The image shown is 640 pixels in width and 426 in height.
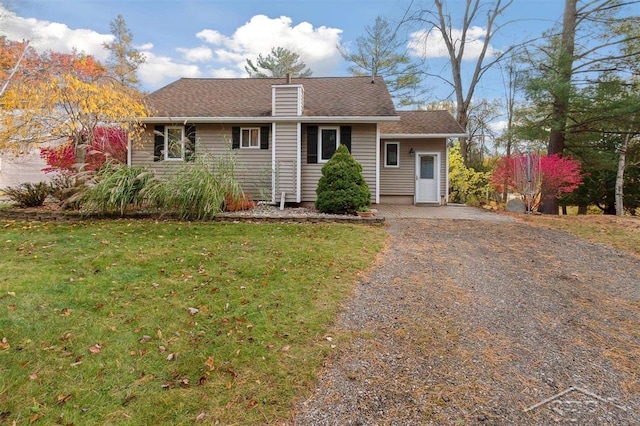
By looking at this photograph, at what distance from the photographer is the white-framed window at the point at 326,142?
11336 millimetres

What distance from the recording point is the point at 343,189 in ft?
30.0

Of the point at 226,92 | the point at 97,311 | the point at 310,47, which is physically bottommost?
the point at 97,311

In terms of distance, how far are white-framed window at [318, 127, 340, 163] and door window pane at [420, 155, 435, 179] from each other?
13.5 ft

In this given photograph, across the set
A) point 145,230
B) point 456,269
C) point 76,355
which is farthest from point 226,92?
point 76,355

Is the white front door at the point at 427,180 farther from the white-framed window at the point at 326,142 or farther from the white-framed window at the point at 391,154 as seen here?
the white-framed window at the point at 326,142

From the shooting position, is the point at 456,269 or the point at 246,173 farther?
the point at 246,173

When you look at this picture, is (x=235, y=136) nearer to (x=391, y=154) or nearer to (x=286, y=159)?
(x=286, y=159)

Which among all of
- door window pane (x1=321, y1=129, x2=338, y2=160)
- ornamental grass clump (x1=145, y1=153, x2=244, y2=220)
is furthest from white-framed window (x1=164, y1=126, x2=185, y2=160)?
door window pane (x1=321, y1=129, x2=338, y2=160)

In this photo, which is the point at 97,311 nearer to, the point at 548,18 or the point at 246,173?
the point at 246,173

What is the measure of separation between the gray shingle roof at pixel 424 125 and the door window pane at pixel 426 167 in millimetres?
1076

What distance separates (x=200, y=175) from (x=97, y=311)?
219 inches

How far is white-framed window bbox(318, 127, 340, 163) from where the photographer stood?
1134 centimetres

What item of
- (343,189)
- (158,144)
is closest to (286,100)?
(343,189)

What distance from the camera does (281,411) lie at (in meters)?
2.15
